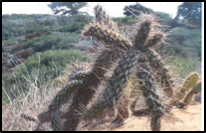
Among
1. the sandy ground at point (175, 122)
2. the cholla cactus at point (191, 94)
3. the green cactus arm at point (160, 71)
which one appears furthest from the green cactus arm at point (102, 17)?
the cholla cactus at point (191, 94)

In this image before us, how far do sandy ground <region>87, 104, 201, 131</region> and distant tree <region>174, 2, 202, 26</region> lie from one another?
2350 mm

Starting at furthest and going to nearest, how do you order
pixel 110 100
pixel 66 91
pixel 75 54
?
pixel 75 54 < pixel 66 91 < pixel 110 100

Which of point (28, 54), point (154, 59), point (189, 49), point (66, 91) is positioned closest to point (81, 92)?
point (66, 91)

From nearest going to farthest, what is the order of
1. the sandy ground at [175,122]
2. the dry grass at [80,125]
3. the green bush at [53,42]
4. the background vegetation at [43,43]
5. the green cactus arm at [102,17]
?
the green cactus arm at [102,17]
the dry grass at [80,125]
the sandy ground at [175,122]
the background vegetation at [43,43]
the green bush at [53,42]

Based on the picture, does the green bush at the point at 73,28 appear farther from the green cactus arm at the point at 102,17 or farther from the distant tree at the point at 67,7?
the green cactus arm at the point at 102,17

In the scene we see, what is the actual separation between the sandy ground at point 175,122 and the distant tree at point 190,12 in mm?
2350

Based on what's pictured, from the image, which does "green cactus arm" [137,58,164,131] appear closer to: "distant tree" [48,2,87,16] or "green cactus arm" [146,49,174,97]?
"green cactus arm" [146,49,174,97]

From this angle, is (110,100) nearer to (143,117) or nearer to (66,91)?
(66,91)

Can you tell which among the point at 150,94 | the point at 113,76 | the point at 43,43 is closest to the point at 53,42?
the point at 43,43

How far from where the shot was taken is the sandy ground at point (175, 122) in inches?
147

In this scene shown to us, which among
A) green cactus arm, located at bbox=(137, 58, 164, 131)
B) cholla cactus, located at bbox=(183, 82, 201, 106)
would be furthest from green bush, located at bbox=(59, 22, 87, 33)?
green cactus arm, located at bbox=(137, 58, 164, 131)

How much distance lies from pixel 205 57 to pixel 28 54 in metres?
4.11

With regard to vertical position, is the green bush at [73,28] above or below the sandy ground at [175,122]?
above

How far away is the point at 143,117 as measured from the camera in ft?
14.9
